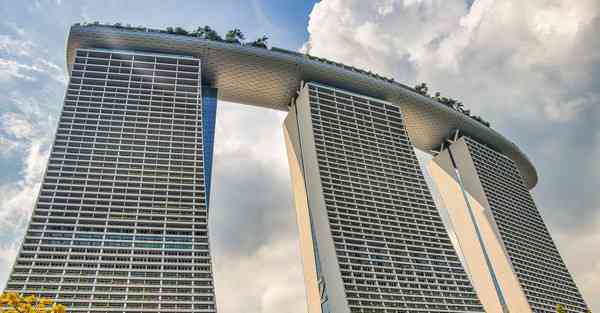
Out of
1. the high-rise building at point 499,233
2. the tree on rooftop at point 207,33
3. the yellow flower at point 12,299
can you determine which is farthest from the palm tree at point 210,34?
the yellow flower at point 12,299

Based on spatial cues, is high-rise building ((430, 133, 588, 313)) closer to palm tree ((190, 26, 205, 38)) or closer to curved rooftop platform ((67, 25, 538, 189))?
curved rooftop platform ((67, 25, 538, 189))

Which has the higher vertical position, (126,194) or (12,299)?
(126,194)

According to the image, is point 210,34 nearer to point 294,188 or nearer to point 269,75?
point 269,75

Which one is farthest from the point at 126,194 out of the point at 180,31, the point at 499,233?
the point at 499,233

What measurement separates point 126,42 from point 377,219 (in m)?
42.9

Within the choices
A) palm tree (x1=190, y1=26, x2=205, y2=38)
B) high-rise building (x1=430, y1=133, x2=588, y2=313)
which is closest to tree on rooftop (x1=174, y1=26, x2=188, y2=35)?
palm tree (x1=190, y1=26, x2=205, y2=38)

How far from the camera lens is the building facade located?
156 ft

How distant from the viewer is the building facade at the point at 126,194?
156 ft

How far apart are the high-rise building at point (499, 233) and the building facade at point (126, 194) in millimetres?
47559

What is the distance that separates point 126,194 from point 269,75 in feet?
93.9

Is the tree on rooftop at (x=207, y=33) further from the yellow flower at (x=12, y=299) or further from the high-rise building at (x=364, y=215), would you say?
the yellow flower at (x=12, y=299)

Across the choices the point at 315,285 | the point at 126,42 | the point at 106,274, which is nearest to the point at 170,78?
→ the point at 126,42

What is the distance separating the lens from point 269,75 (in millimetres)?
72688

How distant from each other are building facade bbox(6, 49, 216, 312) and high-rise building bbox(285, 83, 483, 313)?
49.9 ft
